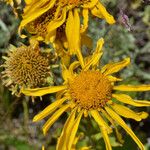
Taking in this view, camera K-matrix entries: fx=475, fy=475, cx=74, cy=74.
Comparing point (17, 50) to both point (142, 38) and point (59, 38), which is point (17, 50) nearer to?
point (59, 38)

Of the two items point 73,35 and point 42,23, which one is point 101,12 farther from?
point 42,23

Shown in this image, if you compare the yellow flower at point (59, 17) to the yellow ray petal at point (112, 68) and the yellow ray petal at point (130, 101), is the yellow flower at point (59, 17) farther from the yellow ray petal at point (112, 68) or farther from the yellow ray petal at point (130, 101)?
the yellow ray petal at point (130, 101)

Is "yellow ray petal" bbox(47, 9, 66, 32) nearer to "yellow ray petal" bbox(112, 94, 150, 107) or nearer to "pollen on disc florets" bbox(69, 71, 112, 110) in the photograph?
"pollen on disc florets" bbox(69, 71, 112, 110)

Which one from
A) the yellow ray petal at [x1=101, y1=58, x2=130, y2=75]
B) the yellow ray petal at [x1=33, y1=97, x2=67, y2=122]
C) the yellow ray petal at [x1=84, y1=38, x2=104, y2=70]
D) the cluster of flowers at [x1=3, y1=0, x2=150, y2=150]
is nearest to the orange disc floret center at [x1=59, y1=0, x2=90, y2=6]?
the cluster of flowers at [x1=3, y1=0, x2=150, y2=150]

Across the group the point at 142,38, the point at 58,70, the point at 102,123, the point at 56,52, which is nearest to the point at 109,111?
the point at 102,123

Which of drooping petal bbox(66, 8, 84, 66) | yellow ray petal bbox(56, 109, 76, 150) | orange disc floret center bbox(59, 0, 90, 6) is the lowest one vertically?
yellow ray petal bbox(56, 109, 76, 150)

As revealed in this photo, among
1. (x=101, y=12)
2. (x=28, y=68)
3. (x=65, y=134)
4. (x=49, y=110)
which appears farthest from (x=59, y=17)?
(x=65, y=134)
